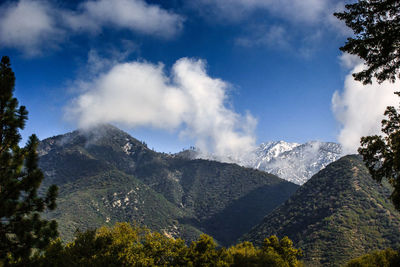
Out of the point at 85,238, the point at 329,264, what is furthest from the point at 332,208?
the point at 85,238

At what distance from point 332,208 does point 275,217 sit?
38.2 metres

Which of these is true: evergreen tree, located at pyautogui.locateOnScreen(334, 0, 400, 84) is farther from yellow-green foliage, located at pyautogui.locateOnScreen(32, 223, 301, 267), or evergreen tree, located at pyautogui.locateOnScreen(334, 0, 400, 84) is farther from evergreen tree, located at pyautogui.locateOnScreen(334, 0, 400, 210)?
yellow-green foliage, located at pyautogui.locateOnScreen(32, 223, 301, 267)

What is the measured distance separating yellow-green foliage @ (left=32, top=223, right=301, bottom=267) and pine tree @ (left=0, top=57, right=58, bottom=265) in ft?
58.1

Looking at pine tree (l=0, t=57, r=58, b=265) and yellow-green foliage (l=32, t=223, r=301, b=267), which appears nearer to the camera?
pine tree (l=0, t=57, r=58, b=265)

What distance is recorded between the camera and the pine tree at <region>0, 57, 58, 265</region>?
34.7ft

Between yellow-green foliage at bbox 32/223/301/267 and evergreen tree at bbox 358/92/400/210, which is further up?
evergreen tree at bbox 358/92/400/210

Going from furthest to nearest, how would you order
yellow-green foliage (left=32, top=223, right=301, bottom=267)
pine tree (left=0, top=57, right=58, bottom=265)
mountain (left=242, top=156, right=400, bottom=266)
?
mountain (left=242, top=156, right=400, bottom=266)
yellow-green foliage (left=32, top=223, right=301, bottom=267)
pine tree (left=0, top=57, right=58, bottom=265)

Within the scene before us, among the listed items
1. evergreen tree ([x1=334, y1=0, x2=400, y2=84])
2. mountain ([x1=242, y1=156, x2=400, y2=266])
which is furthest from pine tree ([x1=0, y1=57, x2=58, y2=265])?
mountain ([x1=242, y1=156, x2=400, y2=266])

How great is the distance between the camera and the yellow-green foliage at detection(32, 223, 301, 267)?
29572 millimetres

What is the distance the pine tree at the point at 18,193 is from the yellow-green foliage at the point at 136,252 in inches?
697

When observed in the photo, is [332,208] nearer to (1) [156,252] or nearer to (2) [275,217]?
(2) [275,217]

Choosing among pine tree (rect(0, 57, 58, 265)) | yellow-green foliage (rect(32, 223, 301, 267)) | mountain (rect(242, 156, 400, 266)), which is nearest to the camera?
pine tree (rect(0, 57, 58, 265))

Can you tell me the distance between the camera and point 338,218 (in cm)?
13538

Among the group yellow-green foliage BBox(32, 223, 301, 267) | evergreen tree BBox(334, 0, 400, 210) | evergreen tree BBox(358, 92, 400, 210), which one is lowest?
yellow-green foliage BBox(32, 223, 301, 267)
